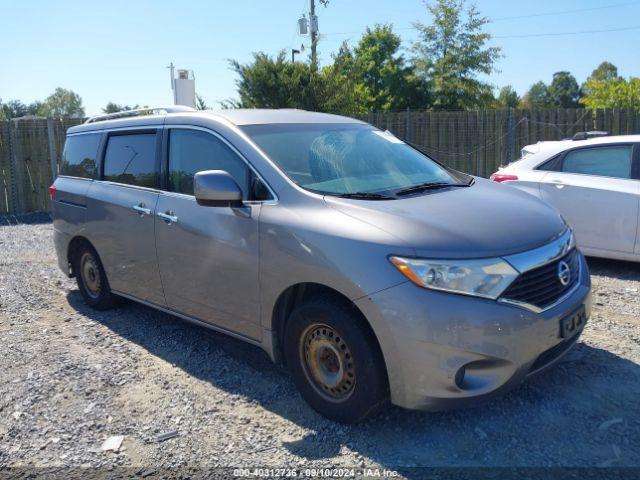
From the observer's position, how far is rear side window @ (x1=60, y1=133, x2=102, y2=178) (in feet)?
18.9

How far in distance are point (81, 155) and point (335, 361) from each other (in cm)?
390

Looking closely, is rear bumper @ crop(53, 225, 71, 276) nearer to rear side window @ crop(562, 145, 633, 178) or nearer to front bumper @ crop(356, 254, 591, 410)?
front bumper @ crop(356, 254, 591, 410)

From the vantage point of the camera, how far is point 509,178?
7.19m

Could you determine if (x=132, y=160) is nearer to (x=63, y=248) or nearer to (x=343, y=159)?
(x=63, y=248)

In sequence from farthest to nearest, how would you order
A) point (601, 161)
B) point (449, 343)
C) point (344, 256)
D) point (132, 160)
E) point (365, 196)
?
point (601, 161) → point (132, 160) → point (365, 196) → point (344, 256) → point (449, 343)

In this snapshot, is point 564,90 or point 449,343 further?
point 564,90

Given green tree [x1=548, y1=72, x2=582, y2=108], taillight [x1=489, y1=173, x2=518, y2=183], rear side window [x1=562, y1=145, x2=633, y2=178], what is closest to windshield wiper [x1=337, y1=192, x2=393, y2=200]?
taillight [x1=489, y1=173, x2=518, y2=183]

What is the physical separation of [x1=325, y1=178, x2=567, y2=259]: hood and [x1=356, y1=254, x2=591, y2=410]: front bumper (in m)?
0.27

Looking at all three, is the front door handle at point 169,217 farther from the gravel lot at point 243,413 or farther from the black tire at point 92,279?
the black tire at point 92,279

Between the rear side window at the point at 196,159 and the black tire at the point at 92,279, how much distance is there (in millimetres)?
1571

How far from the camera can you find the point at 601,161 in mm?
6719

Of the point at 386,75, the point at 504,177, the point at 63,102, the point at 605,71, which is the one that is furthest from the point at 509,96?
the point at 504,177

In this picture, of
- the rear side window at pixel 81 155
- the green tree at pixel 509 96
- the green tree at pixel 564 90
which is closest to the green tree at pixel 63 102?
the green tree at pixel 509 96

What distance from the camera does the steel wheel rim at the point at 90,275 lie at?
572 centimetres
